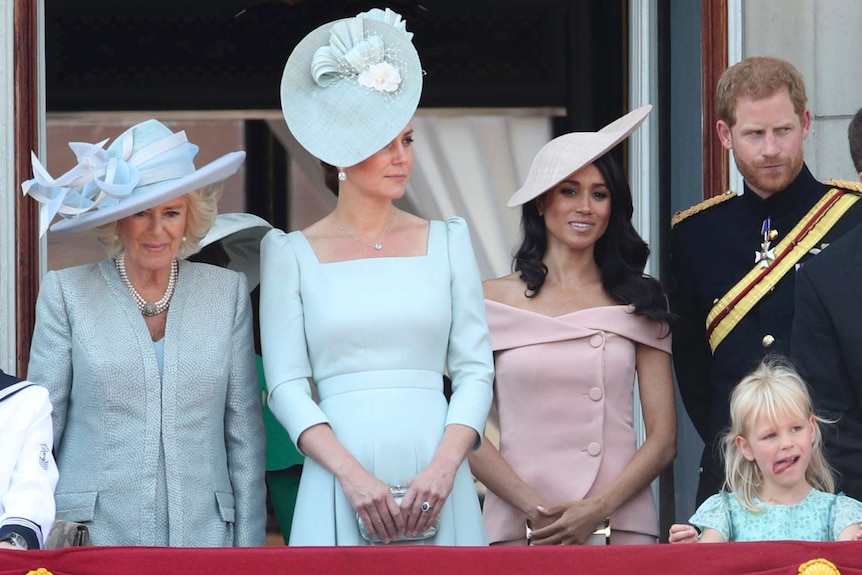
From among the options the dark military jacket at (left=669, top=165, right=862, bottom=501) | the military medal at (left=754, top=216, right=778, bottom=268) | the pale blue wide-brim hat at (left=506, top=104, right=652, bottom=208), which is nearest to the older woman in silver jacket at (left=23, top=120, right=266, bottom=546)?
the pale blue wide-brim hat at (left=506, top=104, right=652, bottom=208)

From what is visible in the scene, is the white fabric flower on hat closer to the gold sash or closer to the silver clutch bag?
the silver clutch bag

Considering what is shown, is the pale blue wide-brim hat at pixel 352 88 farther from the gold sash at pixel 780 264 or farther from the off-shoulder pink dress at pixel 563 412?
the gold sash at pixel 780 264

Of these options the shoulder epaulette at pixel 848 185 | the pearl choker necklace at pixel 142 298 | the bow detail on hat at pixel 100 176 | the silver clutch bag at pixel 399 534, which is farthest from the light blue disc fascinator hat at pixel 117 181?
the shoulder epaulette at pixel 848 185

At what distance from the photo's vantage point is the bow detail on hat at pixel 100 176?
12.6 feet

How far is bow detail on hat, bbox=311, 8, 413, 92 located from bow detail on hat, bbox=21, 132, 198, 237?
0.37m

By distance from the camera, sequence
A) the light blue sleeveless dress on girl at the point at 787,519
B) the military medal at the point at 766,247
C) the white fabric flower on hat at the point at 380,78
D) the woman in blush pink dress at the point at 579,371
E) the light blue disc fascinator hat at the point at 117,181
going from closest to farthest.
Result: the light blue sleeveless dress on girl at the point at 787,519
the light blue disc fascinator hat at the point at 117,181
the white fabric flower on hat at the point at 380,78
the woman in blush pink dress at the point at 579,371
the military medal at the point at 766,247

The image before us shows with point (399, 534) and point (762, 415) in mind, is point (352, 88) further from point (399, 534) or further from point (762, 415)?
point (762, 415)

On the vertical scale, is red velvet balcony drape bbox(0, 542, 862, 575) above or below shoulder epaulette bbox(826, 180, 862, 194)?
below

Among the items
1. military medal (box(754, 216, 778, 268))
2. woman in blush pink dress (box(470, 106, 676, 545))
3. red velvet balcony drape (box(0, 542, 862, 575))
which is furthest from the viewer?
military medal (box(754, 216, 778, 268))

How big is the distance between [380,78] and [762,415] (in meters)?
1.11

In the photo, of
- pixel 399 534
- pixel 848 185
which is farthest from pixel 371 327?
pixel 848 185

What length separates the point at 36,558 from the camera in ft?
10.6

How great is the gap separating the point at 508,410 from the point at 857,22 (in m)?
1.71

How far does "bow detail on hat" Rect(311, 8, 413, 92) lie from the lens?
3.93 metres
